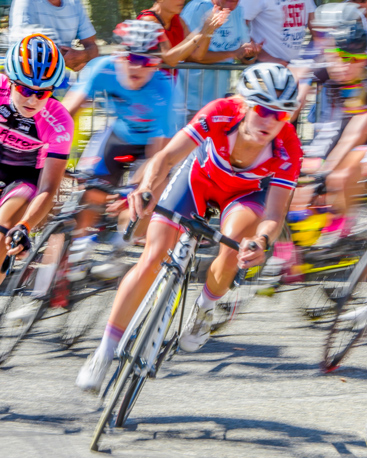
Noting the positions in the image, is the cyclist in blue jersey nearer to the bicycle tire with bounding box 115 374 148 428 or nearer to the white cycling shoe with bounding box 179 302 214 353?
the white cycling shoe with bounding box 179 302 214 353

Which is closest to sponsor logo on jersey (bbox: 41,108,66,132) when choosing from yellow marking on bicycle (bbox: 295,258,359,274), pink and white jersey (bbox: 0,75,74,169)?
pink and white jersey (bbox: 0,75,74,169)

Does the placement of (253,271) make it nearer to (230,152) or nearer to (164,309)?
(230,152)

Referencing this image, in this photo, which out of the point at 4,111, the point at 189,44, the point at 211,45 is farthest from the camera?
the point at 211,45

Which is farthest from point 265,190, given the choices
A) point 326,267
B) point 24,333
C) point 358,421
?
point 24,333

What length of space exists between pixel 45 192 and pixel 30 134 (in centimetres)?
48

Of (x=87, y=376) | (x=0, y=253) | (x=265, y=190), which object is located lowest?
(x=87, y=376)

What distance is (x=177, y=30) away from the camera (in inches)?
253

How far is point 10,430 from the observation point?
3576 millimetres

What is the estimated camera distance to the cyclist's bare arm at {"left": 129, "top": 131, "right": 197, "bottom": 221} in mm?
3442

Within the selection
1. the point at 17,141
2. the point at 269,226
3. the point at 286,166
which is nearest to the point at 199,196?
the point at 286,166

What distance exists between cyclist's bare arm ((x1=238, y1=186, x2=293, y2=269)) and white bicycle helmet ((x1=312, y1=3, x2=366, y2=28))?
181cm

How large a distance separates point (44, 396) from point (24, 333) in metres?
0.59

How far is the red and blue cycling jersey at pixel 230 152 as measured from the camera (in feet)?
13.1

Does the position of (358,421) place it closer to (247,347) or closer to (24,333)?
(247,347)
